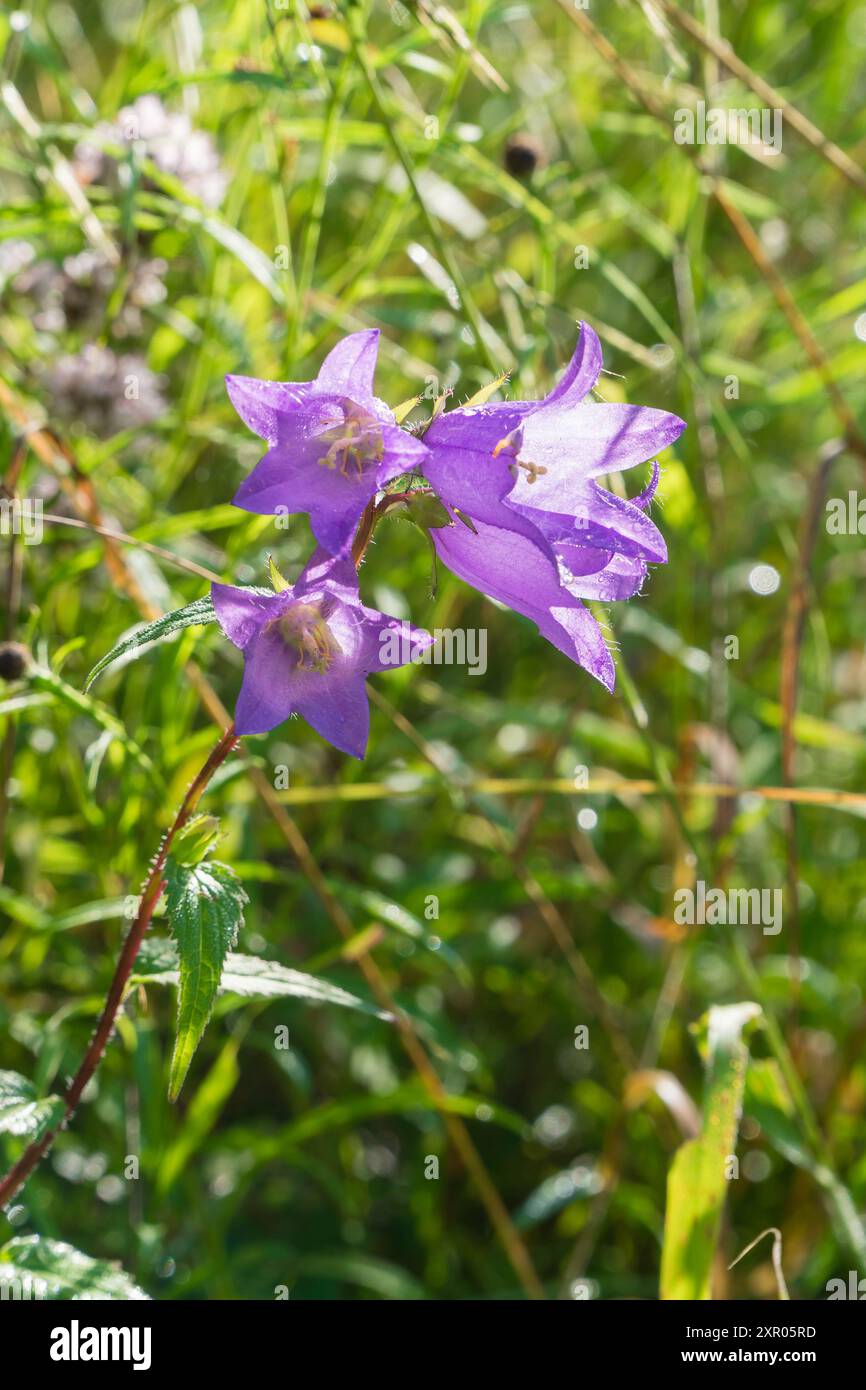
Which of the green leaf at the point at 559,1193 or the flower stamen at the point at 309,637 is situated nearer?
the flower stamen at the point at 309,637

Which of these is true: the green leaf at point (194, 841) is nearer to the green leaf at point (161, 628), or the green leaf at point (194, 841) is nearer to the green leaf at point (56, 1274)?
the green leaf at point (161, 628)

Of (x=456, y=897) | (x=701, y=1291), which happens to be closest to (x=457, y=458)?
(x=701, y=1291)

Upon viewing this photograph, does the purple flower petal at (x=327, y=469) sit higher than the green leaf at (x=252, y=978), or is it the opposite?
the purple flower petal at (x=327, y=469)

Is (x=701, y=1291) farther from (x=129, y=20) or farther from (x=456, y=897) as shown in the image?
(x=129, y=20)

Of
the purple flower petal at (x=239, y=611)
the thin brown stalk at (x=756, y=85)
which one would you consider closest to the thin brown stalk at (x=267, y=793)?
the purple flower petal at (x=239, y=611)

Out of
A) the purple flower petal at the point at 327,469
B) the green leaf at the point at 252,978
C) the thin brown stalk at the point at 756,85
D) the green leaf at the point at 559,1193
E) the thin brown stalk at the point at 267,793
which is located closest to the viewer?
the purple flower petal at the point at 327,469

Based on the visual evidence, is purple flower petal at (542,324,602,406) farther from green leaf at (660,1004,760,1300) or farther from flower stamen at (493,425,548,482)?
green leaf at (660,1004,760,1300)

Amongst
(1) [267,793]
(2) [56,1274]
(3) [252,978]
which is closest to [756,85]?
(1) [267,793]
